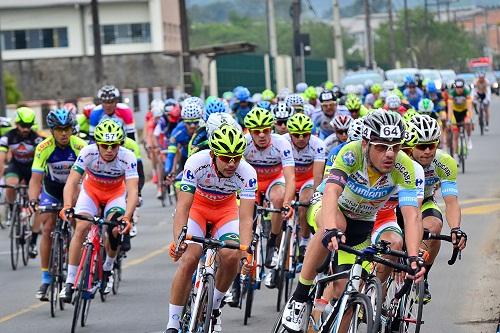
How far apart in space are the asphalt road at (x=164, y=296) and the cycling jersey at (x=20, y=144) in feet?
4.69

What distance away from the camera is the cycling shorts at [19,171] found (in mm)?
19438

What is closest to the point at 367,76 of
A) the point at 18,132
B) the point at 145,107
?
the point at 145,107

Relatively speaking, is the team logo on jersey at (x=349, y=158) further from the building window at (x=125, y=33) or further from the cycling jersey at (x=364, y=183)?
the building window at (x=125, y=33)

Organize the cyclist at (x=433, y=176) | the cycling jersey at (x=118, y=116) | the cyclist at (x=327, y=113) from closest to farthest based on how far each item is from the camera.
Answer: the cyclist at (x=433, y=176) → the cycling jersey at (x=118, y=116) → the cyclist at (x=327, y=113)

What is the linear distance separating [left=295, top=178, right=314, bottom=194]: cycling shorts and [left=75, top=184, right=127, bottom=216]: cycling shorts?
2295 millimetres

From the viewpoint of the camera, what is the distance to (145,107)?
188ft

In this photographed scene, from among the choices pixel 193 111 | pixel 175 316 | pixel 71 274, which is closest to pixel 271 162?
pixel 193 111

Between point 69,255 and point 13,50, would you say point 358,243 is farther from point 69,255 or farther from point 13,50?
point 13,50

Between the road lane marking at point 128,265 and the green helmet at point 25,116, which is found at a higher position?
the green helmet at point 25,116

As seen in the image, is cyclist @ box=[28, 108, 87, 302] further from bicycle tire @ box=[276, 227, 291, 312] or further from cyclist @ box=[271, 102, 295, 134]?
cyclist @ box=[271, 102, 295, 134]

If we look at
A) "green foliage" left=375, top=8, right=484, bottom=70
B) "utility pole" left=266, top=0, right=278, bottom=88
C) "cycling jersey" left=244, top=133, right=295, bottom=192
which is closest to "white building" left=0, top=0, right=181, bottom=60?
"utility pole" left=266, top=0, right=278, bottom=88

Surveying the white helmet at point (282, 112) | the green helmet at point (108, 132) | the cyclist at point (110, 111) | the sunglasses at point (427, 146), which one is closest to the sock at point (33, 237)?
the cyclist at point (110, 111)

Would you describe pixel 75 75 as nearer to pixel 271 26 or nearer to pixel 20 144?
pixel 271 26

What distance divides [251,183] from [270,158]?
383 cm
